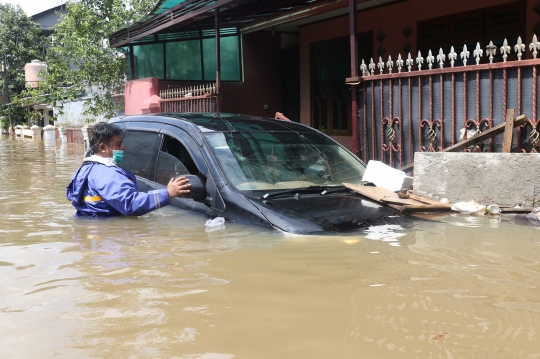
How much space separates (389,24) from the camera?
11469 mm

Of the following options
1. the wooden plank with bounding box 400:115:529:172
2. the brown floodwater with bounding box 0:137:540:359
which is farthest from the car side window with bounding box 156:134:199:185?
the wooden plank with bounding box 400:115:529:172

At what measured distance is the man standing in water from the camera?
16.1 ft

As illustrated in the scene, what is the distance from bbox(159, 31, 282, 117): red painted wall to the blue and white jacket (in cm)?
880

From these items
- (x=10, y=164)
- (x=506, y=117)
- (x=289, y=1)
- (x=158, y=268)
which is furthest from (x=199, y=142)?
(x=10, y=164)

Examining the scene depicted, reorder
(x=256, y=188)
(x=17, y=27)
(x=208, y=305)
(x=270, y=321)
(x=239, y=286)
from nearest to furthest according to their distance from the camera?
1. (x=270, y=321)
2. (x=208, y=305)
3. (x=239, y=286)
4. (x=256, y=188)
5. (x=17, y=27)

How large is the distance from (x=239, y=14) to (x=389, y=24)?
9.62ft

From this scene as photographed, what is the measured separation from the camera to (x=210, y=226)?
190 inches

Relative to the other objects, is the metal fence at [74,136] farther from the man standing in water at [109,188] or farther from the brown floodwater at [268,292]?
the brown floodwater at [268,292]

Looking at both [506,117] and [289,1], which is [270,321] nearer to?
[506,117]

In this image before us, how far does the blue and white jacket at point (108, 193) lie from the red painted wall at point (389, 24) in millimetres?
6733

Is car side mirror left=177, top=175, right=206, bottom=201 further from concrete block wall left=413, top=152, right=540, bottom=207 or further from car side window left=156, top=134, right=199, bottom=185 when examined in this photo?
concrete block wall left=413, top=152, right=540, bottom=207

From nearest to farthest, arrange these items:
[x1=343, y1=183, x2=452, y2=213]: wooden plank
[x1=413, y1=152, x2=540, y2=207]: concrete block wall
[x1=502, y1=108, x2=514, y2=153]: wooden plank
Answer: [x1=343, y1=183, x2=452, y2=213]: wooden plank
[x1=413, y1=152, x2=540, y2=207]: concrete block wall
[x1=502, y1=108, x2=514, y2=153]: wooden plank

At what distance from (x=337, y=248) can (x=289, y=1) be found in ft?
25.0

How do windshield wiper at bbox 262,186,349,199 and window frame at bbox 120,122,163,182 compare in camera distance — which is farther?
window frame at bbox 120,122,163,182
